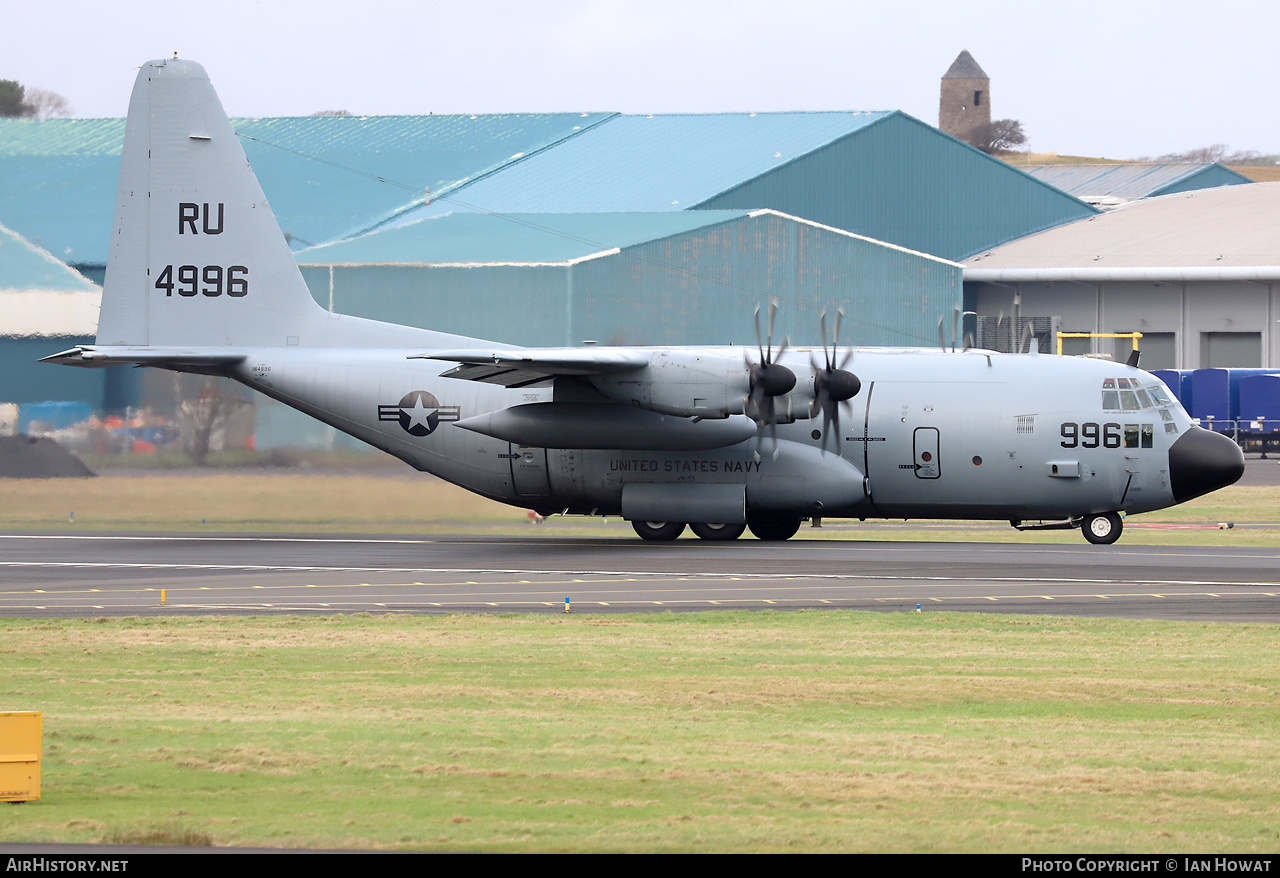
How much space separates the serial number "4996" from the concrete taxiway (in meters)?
5.24

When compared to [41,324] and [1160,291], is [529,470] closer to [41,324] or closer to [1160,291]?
[41,324]

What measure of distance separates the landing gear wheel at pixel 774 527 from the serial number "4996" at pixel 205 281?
11.8 metres

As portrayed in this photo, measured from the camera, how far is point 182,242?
33094 millimetres

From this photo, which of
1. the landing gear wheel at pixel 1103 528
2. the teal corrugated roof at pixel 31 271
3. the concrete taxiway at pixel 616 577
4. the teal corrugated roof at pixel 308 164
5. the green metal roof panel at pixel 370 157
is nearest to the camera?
the concrete taxiway at pixel 616 577

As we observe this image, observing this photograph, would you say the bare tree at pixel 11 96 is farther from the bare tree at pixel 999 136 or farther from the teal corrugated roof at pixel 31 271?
the bare tree at pixel 999 136

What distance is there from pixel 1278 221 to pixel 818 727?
68.3 meters

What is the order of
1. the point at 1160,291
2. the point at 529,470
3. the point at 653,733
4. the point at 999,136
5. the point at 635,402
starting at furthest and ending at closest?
1. the point at 999,136
2. the point at 1160,291
3. the point at 529,470
4. the point at 635,402
5. the point at 653,733

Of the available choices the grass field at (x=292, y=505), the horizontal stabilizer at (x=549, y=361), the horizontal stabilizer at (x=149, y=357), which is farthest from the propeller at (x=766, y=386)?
the horizontal stabilizer at (x=149, y=357)

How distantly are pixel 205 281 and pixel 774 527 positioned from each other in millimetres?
13063

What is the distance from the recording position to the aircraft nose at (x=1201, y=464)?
29.6 meters

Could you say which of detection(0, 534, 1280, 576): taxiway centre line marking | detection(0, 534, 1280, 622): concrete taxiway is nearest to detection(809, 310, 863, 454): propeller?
detection(0, 534, 1280, 622): concrete taxiway

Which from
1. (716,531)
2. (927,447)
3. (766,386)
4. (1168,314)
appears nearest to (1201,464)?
(927,447)

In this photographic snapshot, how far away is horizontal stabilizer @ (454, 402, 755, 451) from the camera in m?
30.3

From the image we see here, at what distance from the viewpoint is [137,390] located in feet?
116
